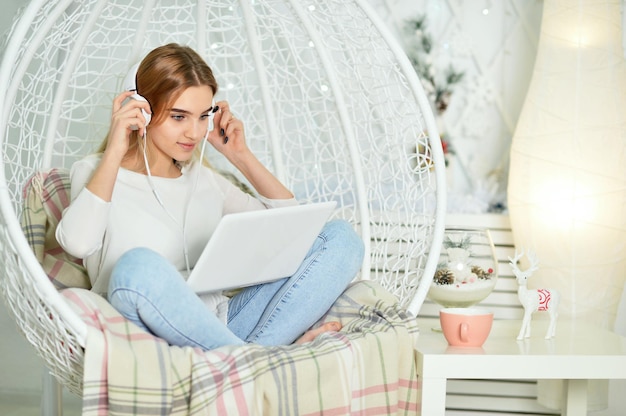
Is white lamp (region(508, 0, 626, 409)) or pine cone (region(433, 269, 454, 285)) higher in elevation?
white lamp (region(508, 0, 626, 409))

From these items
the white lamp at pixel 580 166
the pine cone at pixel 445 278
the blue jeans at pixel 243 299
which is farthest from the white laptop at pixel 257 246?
the white lamp at pixel 580 166

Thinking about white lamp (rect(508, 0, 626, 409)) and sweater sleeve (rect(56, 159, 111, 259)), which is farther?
white lamp (rect(508, 0, 626, 409))

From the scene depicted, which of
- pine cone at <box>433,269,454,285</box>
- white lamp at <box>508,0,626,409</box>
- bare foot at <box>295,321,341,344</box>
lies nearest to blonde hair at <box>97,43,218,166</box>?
bare foot at <box>295,321,341,344</box>

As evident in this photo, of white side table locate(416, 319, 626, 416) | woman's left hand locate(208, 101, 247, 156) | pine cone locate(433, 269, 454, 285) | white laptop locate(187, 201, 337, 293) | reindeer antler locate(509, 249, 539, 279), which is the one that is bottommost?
white side table locate(416, 319, 626, 416)

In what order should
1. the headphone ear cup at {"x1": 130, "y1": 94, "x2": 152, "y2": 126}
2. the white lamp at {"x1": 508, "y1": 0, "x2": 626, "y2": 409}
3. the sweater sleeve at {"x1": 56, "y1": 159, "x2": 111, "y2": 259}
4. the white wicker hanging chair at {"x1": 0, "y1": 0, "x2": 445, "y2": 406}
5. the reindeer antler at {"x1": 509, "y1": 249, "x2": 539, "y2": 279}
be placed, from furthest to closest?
the white lamp at {"x1": 508, "y1": 0, "x2": 626, "y2": 409} → the reindeer antler at {"x1": 509, "y1": 249, "x2": 539, "y2": 279} → the headphone ear cup at {"x1": 130, "y1": 94, "x2": 152, "y2": 126} → the sweater sleeve at {"x1": 56, "y1": 159, "x2": 111, "y2": 259} → the white wicker hanging chair at {"x1": 0, "y1": 0, "x2": 445, "y2": 406}

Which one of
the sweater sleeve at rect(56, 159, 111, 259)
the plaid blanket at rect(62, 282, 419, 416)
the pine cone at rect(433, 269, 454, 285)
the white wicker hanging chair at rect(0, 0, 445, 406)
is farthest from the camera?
the pine cone at rect(433, 269, 454, 285)

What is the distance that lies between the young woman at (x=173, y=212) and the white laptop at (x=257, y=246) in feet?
0.21

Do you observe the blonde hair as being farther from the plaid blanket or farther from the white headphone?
the plaid blanket

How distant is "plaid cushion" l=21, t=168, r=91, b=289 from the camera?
1.61 meters

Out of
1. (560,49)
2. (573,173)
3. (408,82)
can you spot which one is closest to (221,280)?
(408,82)

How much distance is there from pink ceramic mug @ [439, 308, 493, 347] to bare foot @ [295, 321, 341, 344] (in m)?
0.21

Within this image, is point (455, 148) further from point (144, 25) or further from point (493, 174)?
point (144, 25)

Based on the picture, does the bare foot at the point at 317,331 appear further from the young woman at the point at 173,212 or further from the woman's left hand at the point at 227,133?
the woman's left hand at the point at 227,133

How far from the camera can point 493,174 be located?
8.21 ft
